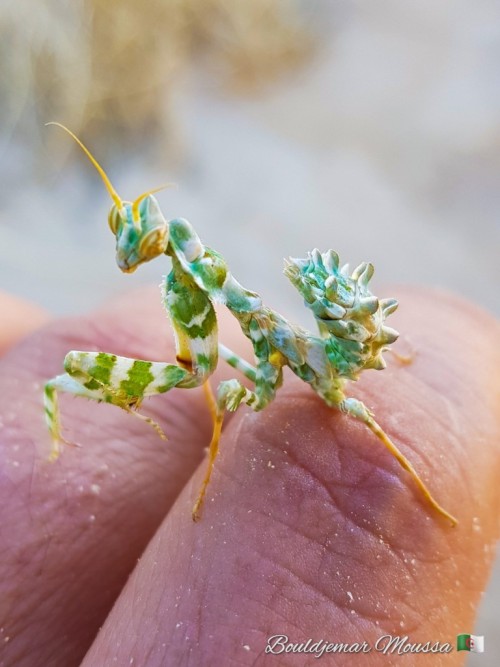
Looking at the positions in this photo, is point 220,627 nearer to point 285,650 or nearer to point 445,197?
point 285,650

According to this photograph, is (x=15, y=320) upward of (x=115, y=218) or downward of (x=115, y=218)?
upward

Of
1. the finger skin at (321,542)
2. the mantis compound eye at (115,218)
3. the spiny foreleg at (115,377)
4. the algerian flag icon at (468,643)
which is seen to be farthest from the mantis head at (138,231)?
the algerian flag icon at (468,643)

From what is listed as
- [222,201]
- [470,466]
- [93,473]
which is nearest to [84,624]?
[93,473]

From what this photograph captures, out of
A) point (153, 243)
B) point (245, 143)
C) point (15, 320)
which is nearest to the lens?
point (153, 243)

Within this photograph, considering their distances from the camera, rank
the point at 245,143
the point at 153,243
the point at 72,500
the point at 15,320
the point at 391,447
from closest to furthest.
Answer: the point at 153,243 → the point at 391,447 → the point at 72,500 → the point at 15,320 → the point at 245,143

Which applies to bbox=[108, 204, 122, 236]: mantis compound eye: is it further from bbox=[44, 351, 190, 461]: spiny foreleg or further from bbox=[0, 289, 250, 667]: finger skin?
bbox=[0, 289, 250, 667]: finger skin

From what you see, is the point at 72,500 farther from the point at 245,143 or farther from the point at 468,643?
the point at 245,143

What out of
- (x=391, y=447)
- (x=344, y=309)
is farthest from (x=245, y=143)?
(x=391, y=447)
